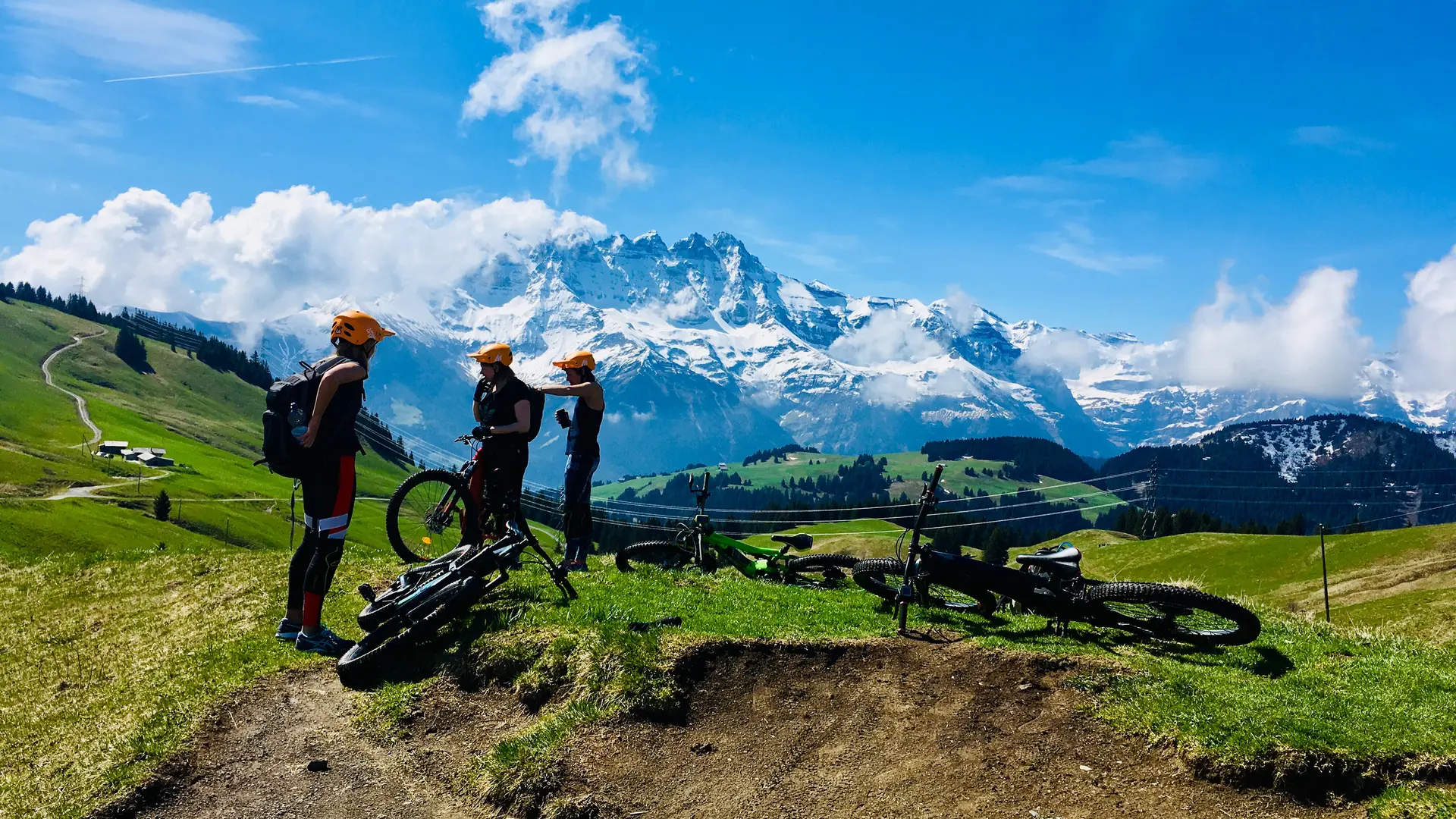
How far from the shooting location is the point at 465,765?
31.9ft

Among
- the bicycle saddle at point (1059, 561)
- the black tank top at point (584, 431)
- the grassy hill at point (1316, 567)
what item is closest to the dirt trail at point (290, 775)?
the black tank top at point (584, 431)

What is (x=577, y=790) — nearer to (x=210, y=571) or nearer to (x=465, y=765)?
(x=465, y=765)

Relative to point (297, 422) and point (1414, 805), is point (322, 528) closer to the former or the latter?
point (297, 422)

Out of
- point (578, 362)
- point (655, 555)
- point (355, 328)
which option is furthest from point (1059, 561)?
point (355, 328)

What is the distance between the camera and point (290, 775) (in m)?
9.80

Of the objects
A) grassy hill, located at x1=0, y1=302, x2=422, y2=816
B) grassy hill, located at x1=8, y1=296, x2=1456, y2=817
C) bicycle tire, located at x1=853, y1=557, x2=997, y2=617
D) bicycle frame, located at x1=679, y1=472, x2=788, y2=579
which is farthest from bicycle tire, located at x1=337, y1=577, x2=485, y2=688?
bicycle tire, located at x1=853, y1=557, x2=997, y2=617

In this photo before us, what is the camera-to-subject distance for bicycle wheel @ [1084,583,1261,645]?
37.9 ft

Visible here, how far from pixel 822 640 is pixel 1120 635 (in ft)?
14.4

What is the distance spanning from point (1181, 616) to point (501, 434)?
36.7 feet

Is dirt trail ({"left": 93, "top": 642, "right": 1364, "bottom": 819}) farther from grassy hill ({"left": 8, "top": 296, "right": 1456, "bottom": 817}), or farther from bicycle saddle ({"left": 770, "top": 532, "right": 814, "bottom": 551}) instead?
bicycle saddle ({"left": 770, "top": 532, "right": 814, "bottom": 551})

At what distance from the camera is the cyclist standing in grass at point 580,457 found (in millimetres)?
16469

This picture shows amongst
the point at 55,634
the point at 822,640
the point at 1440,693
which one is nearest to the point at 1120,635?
the point at 1440,693

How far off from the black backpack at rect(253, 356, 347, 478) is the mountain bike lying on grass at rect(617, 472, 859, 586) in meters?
6.86

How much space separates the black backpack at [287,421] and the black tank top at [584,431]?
5.26 meters
